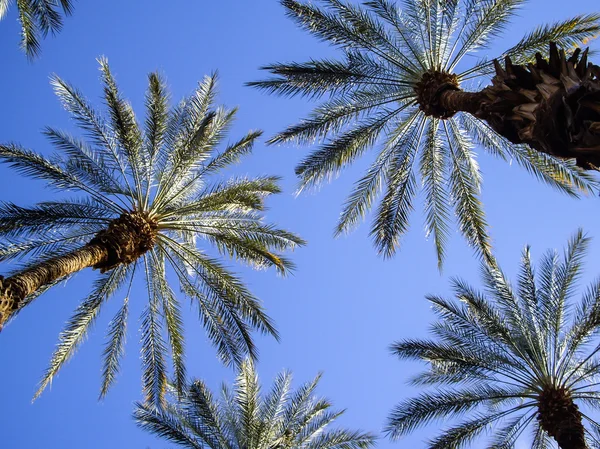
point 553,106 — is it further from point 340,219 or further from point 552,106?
point 340,219

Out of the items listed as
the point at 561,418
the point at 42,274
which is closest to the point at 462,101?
the point at 561,418

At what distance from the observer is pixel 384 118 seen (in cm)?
1233

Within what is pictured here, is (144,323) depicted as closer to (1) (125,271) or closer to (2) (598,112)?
(1) (125,271)

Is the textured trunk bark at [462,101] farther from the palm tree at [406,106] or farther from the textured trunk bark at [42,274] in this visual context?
the textured trunk bark at [42,274]

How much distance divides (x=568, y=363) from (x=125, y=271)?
31.4ft

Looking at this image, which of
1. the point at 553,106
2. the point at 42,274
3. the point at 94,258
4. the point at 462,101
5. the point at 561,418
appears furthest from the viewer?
the point at 561,418

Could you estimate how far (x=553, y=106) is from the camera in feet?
17.5

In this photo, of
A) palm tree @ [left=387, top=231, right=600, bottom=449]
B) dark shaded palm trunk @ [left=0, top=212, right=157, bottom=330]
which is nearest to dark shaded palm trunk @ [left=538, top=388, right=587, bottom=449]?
palm tree @ [left=387, top=231, right=600, bottom=449]

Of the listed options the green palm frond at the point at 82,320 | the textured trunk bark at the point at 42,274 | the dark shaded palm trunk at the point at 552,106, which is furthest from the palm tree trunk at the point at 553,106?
the green palm frond at the point at 82,320

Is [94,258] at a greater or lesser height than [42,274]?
greater

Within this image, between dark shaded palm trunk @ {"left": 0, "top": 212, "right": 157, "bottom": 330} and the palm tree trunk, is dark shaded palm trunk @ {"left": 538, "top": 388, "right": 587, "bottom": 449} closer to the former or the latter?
the palm tree trunk

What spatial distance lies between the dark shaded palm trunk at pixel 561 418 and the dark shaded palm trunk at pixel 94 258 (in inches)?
328

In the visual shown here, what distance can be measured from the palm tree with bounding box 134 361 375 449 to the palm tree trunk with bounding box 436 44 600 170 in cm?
848

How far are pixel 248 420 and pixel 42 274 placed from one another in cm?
659
